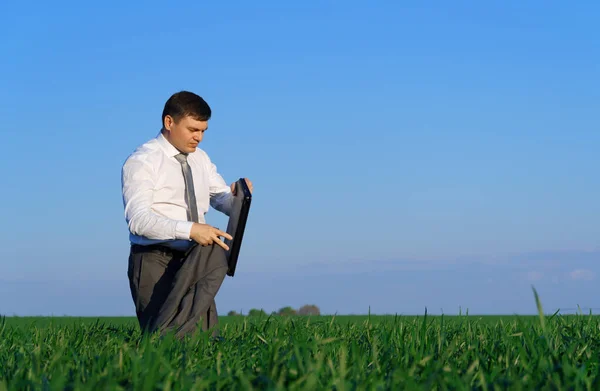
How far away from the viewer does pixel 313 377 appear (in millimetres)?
2652

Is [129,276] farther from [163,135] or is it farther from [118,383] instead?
[118,383]

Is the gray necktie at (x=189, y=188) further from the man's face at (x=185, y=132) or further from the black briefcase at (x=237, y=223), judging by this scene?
the black briefcase at (x=237, y=223)

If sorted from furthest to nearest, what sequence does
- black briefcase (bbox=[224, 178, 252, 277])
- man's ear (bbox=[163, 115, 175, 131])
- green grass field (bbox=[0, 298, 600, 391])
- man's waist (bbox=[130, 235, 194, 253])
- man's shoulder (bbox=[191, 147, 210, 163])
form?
man's shoulder (bbox=[191, 147, 210, 163]), man's ear (bbox=[163, 115, 175, 131]), man's waist (bbox=[130, 235, 194, 253]), black briefcase (bbox=[224, 178, 252, 277]), green grass field (bbox=[0, 298, 600, 391])

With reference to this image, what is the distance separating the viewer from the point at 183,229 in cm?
579

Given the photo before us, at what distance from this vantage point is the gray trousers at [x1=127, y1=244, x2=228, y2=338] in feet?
19.3

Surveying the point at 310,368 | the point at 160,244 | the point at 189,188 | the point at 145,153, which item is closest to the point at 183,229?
the point at 160,244

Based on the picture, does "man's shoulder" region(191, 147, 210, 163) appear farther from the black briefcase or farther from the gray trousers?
the gray trousers

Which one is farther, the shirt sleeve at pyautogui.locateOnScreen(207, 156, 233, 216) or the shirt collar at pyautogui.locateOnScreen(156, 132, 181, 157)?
the shirt sleeve at pyautogui.locateOnScreen(207, 156, 233, 216)

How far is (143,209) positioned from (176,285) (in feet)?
2.27

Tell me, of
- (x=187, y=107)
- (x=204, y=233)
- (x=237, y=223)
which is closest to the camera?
(x=204, y=233)

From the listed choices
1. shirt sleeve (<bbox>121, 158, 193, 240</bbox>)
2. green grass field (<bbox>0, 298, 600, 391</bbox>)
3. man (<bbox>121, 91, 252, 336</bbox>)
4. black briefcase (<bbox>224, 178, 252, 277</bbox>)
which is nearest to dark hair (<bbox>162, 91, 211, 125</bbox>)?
man (<bbox>121, 91, 252, 336</bbox>)

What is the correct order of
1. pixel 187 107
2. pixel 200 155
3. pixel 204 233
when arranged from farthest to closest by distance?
pixel 200 155, pixel 187 107, pixel 204 233

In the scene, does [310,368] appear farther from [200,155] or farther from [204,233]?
[200,155]

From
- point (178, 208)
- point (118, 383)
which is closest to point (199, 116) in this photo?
point (178, 208)
